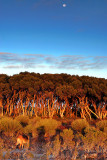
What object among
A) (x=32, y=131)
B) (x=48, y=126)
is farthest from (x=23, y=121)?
(x=32, y=131)

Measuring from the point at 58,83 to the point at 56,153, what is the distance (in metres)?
23.9

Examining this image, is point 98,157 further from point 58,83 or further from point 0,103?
point 0,103

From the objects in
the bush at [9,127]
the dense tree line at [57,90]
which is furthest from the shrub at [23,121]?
the dense tree line at [57,90]

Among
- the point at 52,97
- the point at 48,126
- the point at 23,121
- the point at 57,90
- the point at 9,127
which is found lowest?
the point at 23,121

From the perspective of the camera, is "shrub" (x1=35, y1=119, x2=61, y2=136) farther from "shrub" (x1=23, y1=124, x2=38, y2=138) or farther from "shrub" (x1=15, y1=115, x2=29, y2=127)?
"shrub" (x1=15, y1=115, x2=29, y2=127)

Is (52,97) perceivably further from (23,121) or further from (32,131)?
(32,131)

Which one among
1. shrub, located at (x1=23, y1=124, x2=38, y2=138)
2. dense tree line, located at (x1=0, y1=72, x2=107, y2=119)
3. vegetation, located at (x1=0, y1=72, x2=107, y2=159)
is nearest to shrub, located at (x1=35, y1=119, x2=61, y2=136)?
vegetation, located at (x1=0, y1=72, x2=107, y2=159)

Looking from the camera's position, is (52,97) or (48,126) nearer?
(48,126)

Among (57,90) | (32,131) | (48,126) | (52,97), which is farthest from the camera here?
(52,97)

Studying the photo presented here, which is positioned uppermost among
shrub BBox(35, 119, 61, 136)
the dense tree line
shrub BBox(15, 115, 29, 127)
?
the dense tree line

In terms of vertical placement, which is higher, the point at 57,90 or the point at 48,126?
the point at 57,90

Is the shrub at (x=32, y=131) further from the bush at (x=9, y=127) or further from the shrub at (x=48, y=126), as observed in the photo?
the shrub at (x=48, y=126)

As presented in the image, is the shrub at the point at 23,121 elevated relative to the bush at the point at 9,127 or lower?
lower

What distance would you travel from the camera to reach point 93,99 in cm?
3422
